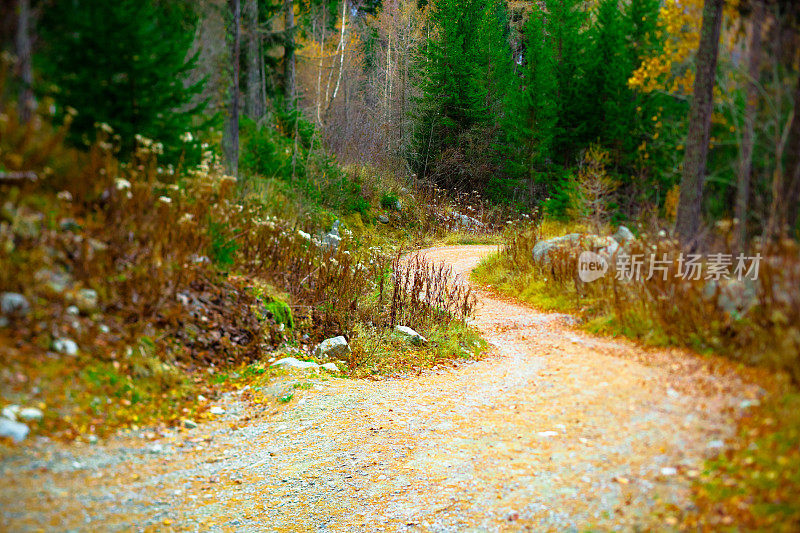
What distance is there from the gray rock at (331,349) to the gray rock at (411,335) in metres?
0.95

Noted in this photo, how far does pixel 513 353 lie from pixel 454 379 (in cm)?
72

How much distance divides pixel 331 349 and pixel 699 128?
4.44m

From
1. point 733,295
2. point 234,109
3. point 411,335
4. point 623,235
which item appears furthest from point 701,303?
point 234,109

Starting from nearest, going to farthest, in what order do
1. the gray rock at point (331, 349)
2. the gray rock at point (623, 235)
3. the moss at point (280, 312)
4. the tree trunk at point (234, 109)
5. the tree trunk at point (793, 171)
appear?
the tree trunk at point (793, 171)
the gray rock at point (623, 235)
the tree trunk at point (234, 109)
the moss at point (280, 312)
the gray rock at point (331, 349)

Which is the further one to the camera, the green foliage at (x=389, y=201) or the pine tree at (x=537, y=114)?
the green foliage at (x=389, y=201)

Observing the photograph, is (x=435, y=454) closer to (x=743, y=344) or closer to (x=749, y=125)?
(x=743, y=344)

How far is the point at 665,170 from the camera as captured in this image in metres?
3.57

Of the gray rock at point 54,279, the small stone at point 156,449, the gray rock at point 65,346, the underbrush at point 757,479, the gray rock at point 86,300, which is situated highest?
the gray rock at point 54,279

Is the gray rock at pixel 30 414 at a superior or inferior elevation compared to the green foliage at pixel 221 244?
inferior

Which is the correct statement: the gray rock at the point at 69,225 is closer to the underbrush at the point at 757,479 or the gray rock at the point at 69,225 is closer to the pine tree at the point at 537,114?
the underbrush at the point at 757,479

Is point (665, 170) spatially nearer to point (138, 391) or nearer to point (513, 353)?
point (513, 353)

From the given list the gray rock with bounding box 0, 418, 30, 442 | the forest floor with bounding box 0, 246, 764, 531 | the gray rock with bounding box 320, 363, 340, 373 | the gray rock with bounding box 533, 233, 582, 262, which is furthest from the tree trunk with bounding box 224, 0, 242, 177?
the gray rock with bounding box 0, 418, 30, 442

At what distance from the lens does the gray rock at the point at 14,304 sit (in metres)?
2.30

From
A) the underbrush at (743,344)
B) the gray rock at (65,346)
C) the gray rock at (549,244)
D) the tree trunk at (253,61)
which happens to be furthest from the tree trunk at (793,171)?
the tree trunk at (253,61)
